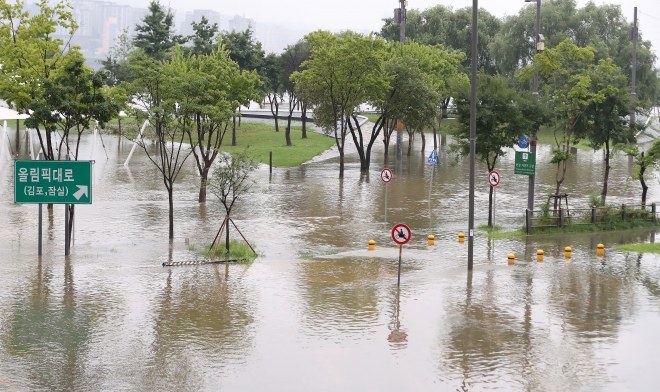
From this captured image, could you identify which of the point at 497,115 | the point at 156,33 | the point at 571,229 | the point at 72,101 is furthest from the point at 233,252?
the point at 156,33

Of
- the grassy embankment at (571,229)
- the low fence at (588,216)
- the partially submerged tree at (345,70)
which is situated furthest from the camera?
the partially submerged tree at (345,70)

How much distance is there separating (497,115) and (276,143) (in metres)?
38.9

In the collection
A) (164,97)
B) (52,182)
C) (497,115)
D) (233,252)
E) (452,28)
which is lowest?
(233,252)

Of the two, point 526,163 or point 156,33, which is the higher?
point 156,33

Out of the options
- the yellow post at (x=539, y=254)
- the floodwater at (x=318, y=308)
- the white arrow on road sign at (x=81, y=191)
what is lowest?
the floodwater at (x=318, y=308)

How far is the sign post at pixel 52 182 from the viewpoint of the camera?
26.1 m

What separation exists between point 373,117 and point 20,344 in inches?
3443

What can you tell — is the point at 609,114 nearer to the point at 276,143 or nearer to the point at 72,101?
the point at 72,101

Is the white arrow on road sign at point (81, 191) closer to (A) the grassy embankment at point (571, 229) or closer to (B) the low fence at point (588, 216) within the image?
(A) the grassy embankment at point (571, 229)

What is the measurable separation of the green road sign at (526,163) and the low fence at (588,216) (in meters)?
1.49

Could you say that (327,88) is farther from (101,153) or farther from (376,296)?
(376,296)

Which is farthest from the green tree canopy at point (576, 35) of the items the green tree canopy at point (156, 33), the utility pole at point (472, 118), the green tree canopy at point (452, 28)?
the utility pole at point (472, 118)

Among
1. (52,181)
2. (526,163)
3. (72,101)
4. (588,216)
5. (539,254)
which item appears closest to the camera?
(52,181)

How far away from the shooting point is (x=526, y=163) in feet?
103
